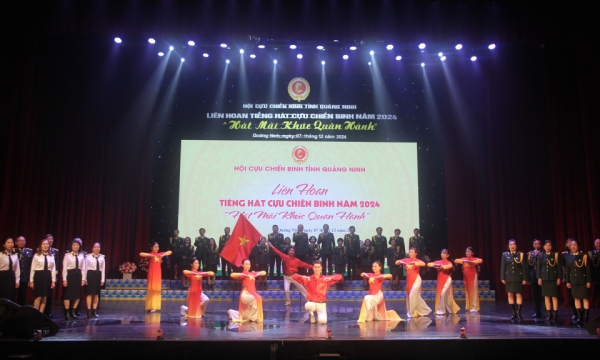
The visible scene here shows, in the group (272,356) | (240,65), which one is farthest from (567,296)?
(240,65)

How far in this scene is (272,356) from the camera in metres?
6.08

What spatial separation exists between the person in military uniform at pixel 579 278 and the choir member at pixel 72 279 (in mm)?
8555

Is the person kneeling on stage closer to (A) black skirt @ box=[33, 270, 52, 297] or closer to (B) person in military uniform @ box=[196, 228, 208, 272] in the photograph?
(A) black skirt @ box=[33, 270, 52, 297]

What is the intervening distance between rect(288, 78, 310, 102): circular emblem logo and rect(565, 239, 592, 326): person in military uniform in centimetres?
783

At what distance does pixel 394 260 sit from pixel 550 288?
4313 millimetres

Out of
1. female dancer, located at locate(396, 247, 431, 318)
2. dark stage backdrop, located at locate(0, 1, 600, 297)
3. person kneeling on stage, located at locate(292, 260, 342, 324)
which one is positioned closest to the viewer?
person kneeling on stage, located at locate(292, 260, 342, 324)

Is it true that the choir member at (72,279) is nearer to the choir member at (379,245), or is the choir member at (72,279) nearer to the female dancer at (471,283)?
the choir member at (379,245)

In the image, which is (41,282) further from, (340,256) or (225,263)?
(340,256)


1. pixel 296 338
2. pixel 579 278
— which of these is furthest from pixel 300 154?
pixel 296 338

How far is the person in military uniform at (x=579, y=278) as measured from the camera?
27.2 feet

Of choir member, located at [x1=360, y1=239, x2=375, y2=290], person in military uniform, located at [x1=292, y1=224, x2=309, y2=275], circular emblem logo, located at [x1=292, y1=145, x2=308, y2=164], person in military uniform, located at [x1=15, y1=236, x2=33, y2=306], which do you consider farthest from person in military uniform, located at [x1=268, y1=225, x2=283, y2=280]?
person in military uniform, located at [x1=15, y1=236, x2=33, y2=306]

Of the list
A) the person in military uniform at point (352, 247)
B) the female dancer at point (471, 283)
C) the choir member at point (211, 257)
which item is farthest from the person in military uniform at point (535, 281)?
the choir member at point (211, 257)

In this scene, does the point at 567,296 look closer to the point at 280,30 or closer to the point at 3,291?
the point at 280,30

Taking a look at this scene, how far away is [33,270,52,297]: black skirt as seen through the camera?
337 inches
